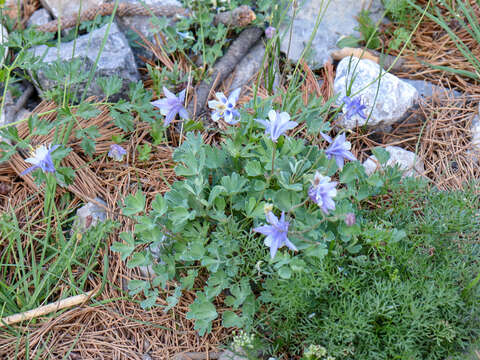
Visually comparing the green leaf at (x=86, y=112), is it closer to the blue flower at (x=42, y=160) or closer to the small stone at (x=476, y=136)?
the blue flower at (x=42, y=160)

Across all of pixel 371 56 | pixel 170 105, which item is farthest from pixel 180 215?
pixel 371 56

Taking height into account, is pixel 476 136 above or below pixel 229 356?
above

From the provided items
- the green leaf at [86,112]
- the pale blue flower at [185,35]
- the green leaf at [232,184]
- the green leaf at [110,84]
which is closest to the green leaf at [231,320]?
the green leaf at [232,184]

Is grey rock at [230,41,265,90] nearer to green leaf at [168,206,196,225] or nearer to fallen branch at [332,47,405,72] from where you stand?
fallen branch at [332,47,405,72]

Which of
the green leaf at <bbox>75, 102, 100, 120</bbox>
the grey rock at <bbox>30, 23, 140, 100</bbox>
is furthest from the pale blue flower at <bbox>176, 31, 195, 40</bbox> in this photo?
the green leaf at <bbox>75, 102, 100, 120</bbox>

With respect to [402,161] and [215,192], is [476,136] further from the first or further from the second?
[215,192]

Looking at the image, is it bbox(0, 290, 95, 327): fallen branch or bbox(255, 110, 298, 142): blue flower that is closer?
bbox(255, 110, 298, 142): blue flower

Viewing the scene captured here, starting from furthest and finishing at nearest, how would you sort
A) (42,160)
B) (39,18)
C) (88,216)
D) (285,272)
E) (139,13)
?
(39,18), (139,13), (88,216), (42,160), (285,272)
